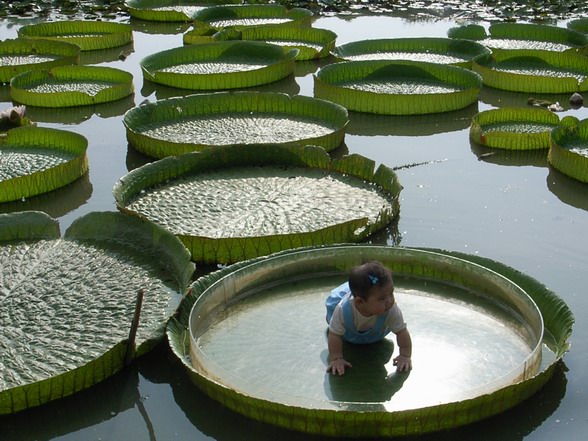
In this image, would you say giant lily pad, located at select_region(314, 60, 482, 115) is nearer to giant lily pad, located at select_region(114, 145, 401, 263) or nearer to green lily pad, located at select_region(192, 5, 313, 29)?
giant lily pad, located at select_region(114, 145, 401, 263)

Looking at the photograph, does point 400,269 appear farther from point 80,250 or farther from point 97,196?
point 97,196

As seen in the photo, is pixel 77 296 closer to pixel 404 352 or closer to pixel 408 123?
pixel 404 352

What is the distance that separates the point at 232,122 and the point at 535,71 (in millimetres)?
3173

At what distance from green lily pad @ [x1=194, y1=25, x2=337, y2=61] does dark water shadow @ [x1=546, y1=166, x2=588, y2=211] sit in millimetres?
3747

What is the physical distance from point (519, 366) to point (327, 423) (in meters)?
0.72

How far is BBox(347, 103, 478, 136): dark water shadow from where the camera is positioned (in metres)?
7.10

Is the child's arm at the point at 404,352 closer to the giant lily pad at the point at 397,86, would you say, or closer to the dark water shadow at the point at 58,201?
the dark water shadow at the point at 58,201

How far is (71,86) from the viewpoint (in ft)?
26.5

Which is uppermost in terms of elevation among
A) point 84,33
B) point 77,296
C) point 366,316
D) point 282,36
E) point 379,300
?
point 379,300

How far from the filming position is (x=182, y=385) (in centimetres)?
380

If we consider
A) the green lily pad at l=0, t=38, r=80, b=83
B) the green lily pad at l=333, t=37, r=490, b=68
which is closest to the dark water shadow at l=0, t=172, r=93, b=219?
the green lily pad at l=0, t=38, r=80, b=83

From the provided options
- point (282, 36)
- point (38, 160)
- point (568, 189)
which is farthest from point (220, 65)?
point (568, 189)

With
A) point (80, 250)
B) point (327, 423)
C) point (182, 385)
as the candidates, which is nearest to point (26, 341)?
point (182, 385)

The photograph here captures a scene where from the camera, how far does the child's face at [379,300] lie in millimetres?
3391
